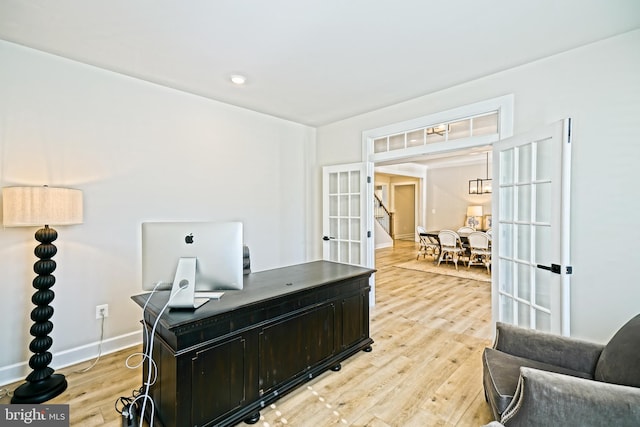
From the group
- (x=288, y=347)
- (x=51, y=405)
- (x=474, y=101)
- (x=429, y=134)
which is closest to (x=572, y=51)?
(x=474, y=101)

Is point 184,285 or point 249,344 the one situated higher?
point 184,285

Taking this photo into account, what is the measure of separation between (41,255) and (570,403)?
132 inches

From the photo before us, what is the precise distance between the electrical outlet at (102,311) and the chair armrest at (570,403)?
129 inches

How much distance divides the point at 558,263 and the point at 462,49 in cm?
190

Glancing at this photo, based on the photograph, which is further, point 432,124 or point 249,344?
point 432,124

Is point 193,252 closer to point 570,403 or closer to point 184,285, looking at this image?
point 184,285

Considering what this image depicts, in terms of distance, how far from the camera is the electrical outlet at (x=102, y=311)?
2.76 meters

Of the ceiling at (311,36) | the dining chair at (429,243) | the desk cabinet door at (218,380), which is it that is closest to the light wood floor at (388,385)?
the desk cabinet door at (218,380)

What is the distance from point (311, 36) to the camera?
228cm

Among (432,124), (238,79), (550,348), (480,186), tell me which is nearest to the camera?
(550,348)

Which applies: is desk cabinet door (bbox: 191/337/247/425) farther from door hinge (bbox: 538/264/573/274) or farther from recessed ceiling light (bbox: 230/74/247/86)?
recessed ceiling light (bbox: 230/74/247/86)

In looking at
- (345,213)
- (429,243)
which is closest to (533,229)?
(345,213)

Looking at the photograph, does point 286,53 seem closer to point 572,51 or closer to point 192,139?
point 192,139

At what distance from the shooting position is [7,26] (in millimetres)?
2156
